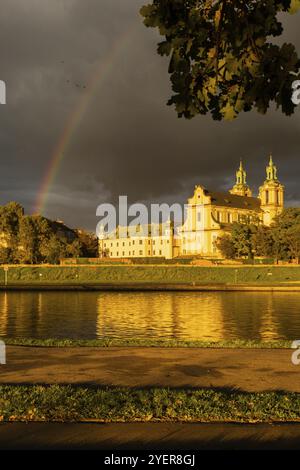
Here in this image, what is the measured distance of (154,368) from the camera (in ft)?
42.8

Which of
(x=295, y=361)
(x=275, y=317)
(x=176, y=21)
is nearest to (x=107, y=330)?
(x=275, y=317)

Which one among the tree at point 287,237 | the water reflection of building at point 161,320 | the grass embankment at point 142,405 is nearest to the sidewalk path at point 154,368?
the grass embankment at point 142,405

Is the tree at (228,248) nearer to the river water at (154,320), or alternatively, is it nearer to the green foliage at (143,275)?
the green foliage at (143,275)

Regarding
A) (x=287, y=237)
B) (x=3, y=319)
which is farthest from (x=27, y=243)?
(x=3, y=319)

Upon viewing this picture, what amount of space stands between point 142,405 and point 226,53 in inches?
229

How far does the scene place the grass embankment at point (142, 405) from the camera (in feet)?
27.9

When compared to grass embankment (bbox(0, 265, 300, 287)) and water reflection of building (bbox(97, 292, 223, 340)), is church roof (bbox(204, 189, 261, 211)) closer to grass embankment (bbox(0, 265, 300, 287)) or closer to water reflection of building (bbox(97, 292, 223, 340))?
grass embankment (bbox(0, 265, 300, 287))

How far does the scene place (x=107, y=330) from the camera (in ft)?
107

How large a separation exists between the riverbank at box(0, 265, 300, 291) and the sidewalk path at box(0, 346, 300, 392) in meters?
76.5

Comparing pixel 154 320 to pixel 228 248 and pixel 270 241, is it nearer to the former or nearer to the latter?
pixel 270 241

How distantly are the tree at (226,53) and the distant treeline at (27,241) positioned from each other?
12096 centimetres

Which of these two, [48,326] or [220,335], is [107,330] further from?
[220,335]

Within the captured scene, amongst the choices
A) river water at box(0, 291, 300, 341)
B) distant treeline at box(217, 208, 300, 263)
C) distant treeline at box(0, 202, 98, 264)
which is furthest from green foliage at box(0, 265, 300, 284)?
river water at box(0, 291, 300, 341)
